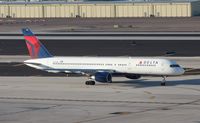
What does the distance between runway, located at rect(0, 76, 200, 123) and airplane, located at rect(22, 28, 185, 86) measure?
1.25m

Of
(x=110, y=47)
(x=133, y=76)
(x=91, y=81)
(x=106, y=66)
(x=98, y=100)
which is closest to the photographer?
(x=98, y=100)

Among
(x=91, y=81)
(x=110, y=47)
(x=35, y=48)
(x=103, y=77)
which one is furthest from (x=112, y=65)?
(x=110, y=47)

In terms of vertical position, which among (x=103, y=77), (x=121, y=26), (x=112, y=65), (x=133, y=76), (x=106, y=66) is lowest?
(x=133, y=76)

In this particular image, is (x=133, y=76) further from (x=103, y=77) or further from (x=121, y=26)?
(x=121, y=26)

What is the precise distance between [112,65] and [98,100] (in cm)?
1081

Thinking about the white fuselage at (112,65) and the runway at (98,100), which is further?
the white fuselage at (112,65)

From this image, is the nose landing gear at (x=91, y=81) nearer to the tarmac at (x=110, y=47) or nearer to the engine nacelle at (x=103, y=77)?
the engine nacelle at (x=103, y=77)

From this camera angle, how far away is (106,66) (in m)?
76.3

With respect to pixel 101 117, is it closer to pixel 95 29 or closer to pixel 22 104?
pixel 22 104

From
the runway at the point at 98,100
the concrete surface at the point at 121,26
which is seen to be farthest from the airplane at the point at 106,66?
the concrete surface at the point at 121,26

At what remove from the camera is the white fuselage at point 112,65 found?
74562mm

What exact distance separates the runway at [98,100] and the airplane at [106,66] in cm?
125

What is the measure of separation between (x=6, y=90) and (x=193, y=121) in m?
26.1

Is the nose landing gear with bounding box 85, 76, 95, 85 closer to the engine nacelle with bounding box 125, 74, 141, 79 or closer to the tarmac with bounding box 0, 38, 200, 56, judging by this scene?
the engine nacelle with bounding box 125, 74, 141, 79
